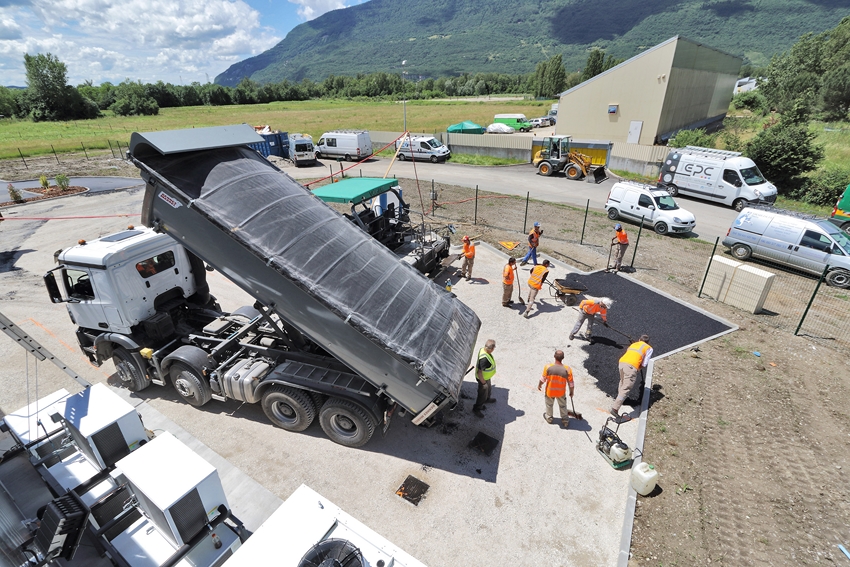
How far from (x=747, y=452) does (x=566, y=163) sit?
2306cm

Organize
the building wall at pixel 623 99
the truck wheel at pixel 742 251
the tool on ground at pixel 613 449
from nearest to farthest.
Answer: the tool on ground at pixel 613 449 < the truck wheel at pixel 742 251 < the building wall at pixel 623 99

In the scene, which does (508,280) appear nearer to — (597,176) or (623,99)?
(597,176)

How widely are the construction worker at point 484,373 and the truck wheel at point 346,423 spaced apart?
2.06m

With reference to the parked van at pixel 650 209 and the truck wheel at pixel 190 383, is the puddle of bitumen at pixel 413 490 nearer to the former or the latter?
the truck wheel at pixel 190 383

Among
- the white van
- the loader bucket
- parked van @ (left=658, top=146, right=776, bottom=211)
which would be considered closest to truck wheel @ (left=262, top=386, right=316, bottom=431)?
parked van @ (left=658, top=146, right=776, bottom=211)

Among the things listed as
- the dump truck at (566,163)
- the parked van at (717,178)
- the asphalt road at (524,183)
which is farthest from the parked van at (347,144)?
the parked van at (717,178)

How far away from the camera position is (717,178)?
20125mm

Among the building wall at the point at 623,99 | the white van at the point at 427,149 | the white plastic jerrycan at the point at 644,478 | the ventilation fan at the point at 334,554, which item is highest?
the building wall at the point at 623,99

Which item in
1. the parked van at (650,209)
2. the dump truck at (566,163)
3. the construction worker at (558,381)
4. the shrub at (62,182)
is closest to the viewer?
the construction worker at (558,381)

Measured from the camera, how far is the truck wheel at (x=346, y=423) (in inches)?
252

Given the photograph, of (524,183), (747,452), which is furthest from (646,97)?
(747,452)

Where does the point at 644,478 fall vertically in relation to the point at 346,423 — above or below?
below

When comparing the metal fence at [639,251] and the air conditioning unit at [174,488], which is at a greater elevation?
the air conditioning unit at [174,488]

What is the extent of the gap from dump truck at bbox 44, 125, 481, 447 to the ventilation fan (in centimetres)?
240
